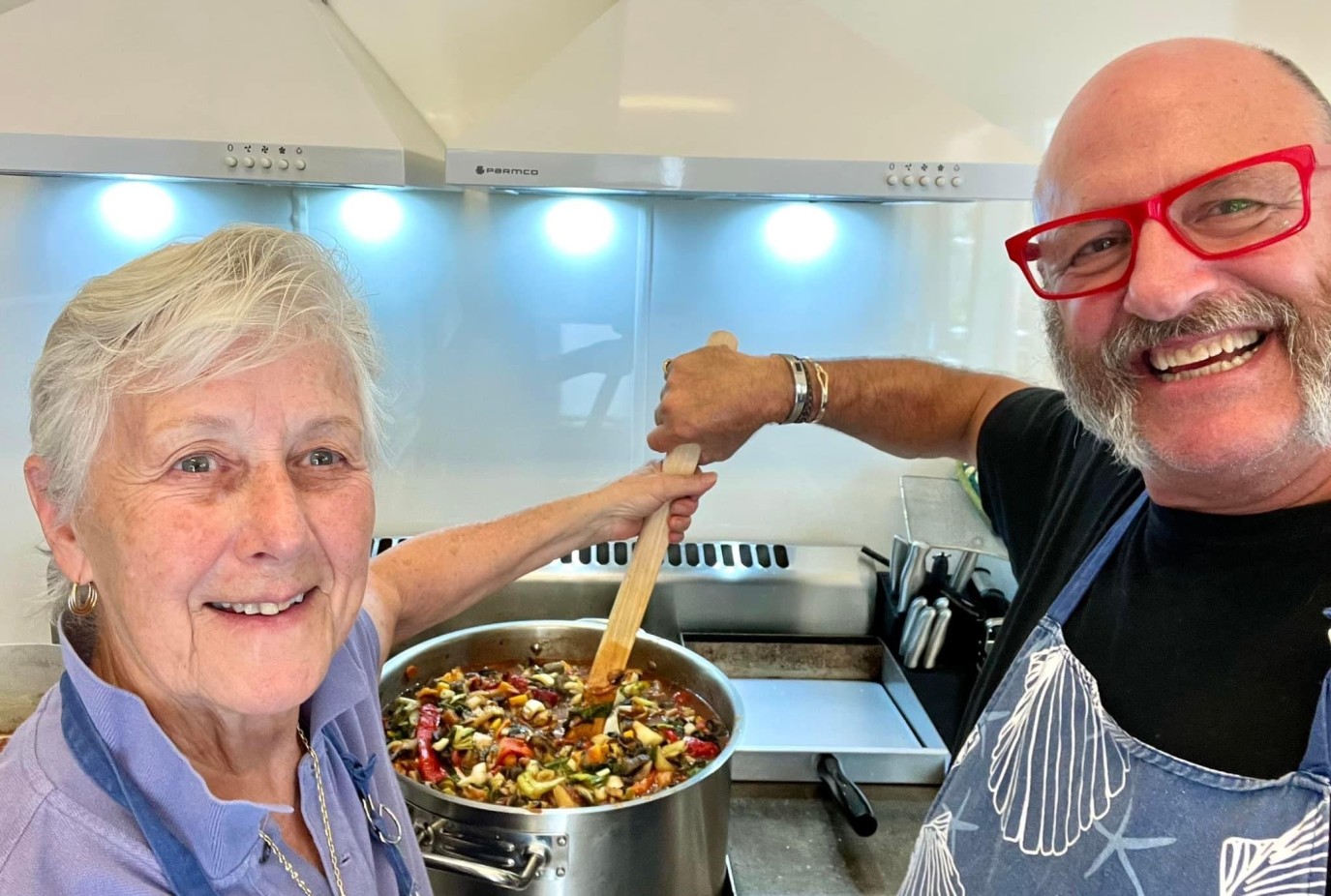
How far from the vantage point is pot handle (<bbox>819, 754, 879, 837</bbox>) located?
1.34 m

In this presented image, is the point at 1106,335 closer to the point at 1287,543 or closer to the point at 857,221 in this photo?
the point at 1287,543

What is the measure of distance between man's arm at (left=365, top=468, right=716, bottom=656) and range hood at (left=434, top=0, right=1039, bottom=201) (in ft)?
1.50

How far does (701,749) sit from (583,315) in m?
0.97

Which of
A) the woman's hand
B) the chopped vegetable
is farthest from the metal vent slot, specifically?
the woman's hand

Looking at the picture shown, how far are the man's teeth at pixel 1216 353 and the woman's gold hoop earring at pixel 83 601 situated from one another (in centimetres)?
97

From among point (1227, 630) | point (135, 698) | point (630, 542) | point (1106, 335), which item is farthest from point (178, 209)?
point (1227, 630)

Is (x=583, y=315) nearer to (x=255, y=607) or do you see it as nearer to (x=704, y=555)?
(x=704, y=555)

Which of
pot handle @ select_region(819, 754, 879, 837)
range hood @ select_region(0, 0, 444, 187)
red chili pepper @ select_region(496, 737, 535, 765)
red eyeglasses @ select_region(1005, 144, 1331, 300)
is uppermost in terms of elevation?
range hood @ select_region(0, 0, 444, 187)

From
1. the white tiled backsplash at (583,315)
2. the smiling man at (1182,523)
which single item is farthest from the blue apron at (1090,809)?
the white tiled backsplash at (583,315)

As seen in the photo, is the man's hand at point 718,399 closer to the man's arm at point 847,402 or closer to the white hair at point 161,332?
the man's arm at point 847,402

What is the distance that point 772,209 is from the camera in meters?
1.83

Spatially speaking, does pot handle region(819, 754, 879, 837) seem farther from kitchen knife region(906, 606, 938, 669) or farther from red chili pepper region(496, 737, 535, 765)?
red chili pepper region(496, 737, 535, 765)

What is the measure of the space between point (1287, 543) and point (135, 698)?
0.96 meters

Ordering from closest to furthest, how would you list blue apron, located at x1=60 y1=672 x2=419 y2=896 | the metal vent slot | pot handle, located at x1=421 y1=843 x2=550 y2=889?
blue apron, located at x1=60 y1=672 x2=419 y2=896 → pot handle, located at x1=421 y1=843 x2=550 y2=889 → the metal vent slot
